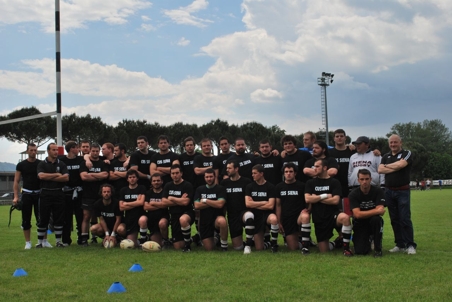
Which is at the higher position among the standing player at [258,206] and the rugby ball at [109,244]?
the standing player at [258,206]

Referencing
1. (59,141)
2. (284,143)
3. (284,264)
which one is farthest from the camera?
(59,141)

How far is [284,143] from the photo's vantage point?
9664 mm

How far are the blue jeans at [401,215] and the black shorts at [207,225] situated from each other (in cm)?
322

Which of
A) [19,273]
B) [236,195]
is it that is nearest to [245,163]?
[236,195]

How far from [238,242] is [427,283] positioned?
4.05 metres

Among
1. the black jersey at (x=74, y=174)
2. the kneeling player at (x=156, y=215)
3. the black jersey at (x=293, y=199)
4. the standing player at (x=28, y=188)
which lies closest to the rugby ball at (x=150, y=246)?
the kneeling player at (x=156, y=215)

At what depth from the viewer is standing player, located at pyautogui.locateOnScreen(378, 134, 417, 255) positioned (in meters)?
8.51

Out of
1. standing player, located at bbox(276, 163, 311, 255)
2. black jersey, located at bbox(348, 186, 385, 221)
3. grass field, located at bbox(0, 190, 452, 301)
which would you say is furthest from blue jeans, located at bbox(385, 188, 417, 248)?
standing player, located at bbox(276, 163, 311, 255)

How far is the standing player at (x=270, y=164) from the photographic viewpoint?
9609 mm

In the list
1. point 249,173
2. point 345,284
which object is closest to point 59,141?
point 249,173

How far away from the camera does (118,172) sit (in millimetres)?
10414

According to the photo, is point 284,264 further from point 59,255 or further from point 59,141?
point 59,141

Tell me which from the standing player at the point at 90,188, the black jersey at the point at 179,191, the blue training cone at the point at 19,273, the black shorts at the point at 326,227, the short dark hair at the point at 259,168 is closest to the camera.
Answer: the blue training cone at the point at 19,273

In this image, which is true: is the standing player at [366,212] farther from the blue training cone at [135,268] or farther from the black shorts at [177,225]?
the blue training cone at [135,268]
